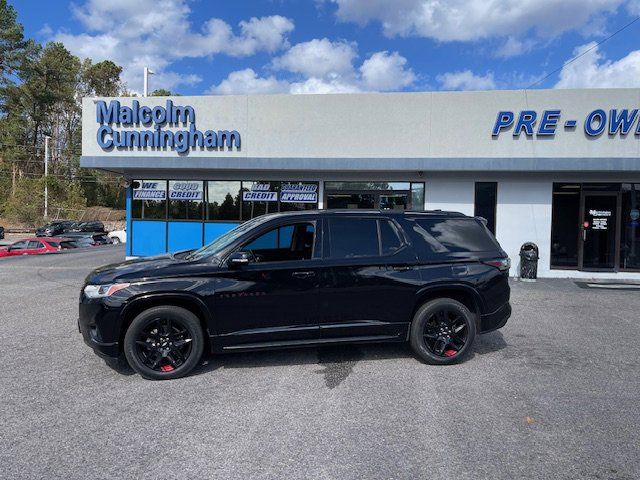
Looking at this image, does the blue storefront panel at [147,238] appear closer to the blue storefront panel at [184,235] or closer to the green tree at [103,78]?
the blue storefront panel at [184,235]

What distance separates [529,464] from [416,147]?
34.0 ft

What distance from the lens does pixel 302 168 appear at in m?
12.9

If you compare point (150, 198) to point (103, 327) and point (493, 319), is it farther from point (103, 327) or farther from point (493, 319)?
point (493, 319)

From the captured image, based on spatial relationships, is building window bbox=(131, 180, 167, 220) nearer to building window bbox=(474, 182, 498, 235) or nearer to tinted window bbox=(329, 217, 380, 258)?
building window bbox=(474, 182, 498, 235)

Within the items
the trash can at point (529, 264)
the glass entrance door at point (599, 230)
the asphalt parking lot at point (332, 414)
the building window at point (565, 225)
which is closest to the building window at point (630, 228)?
the glass entrance door at point (599, 230)

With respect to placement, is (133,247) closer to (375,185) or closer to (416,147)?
(375,185)

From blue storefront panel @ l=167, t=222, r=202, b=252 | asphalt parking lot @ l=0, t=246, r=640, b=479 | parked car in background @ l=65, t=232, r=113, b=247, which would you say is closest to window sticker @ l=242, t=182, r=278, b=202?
blue storefront panel @ l=167, t=222, r=202, b=252

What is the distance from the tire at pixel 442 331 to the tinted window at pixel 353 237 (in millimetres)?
956

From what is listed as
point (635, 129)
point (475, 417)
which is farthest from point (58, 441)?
point (635, 129)

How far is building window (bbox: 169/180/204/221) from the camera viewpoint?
46.3 feet

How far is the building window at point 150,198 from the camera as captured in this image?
14.3 meters

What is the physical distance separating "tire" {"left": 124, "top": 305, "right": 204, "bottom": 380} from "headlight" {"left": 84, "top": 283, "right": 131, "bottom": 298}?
0.36 m

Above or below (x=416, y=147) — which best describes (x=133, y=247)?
below

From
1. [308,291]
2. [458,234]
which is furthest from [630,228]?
[308,291]
